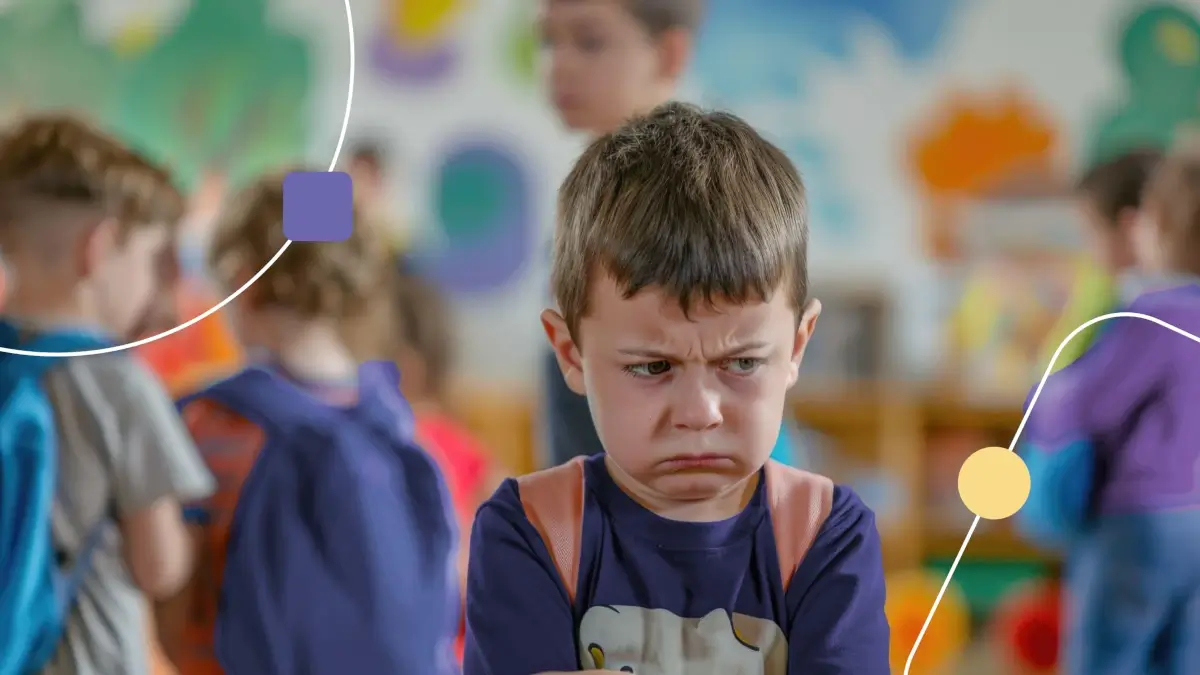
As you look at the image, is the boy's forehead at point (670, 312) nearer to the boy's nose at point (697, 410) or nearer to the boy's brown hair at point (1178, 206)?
the boy's nose at point (697, 410)

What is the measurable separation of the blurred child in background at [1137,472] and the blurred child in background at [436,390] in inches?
24.0

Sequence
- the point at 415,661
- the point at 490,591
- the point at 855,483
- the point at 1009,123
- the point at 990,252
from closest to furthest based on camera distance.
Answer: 1. the point at 490,591
2. the point at 415,661
3. the point at 1009,123
4. the point at 990,252
5. the point at 855,483

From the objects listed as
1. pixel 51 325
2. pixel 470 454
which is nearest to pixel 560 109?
pixel 470 454

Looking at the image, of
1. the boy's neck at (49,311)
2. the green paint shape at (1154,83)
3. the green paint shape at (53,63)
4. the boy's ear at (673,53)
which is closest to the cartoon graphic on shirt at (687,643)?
the boy's ear at (673,53)

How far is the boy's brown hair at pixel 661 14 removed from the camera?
1.20 meters

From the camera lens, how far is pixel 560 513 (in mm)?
810

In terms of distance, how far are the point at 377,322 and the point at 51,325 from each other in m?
0.32

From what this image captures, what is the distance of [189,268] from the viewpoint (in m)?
1.31

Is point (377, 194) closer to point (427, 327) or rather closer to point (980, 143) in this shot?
point (427, 327)

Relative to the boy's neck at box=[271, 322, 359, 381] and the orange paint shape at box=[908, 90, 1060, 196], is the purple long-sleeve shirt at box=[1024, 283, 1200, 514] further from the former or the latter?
the boy's neck at box=[271, 322, 359, 381]

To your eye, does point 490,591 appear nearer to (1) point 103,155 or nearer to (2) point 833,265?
(1) point 103,155

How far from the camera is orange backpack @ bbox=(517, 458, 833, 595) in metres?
0.80

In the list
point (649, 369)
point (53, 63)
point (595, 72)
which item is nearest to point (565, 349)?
point (649, 369)

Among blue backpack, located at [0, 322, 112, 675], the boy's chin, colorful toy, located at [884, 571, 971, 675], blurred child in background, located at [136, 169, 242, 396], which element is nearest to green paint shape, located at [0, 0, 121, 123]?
blurred child in background, located at [136, 169, 242, 396]
